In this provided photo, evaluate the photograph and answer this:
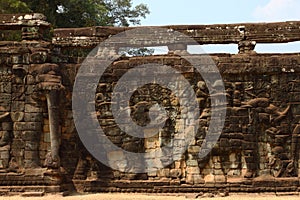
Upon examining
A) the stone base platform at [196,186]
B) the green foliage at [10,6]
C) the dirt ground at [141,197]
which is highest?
the green foliage at [10,6]

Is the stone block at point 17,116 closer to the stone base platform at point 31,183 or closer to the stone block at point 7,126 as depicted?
the stone block at point 7,126

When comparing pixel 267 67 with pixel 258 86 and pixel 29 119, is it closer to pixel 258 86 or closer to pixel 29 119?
pixel 258 86

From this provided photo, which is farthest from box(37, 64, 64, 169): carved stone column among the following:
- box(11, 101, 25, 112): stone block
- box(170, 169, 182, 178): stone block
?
box(170, 169, 182, 178): stone block

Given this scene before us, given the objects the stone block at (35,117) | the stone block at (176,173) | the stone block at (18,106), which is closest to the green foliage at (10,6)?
the stone block at (18,106)

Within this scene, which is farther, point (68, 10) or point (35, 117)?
point (68, 10)

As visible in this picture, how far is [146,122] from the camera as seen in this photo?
490 inches

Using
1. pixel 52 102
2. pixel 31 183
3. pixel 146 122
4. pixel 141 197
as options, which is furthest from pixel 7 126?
pixel 141 197

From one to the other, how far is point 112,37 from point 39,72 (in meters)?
2.05

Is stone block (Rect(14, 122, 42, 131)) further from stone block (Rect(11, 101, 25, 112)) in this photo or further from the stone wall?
stone block (Rect(11, 101, 25, 112))

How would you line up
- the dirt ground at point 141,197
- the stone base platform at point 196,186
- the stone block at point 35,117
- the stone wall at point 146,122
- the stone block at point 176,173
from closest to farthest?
the dirt ground at point 141,197 < the stone base platform at point 196,186 < the stone wall at point 146,122 < the stone block at point 176,173 < the stone block at point 35,117

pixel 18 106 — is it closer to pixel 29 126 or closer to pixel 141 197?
pixel 29 126

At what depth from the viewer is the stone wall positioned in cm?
1216

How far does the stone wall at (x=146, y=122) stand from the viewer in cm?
1216

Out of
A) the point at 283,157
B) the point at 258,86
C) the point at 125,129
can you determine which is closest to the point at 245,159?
the point at 283,157
